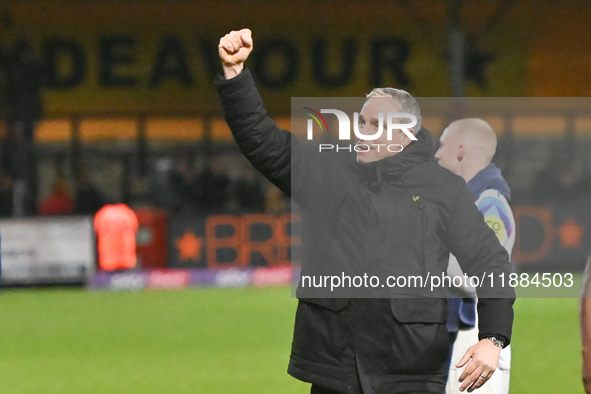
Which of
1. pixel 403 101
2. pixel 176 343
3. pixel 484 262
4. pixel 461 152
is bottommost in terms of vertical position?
pixel 176 343

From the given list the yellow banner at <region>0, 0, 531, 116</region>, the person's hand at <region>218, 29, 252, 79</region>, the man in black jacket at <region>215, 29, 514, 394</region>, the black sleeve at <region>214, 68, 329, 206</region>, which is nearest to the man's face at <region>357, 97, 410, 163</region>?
the man in black jacket at <region>215, 29, 514, 394</region>

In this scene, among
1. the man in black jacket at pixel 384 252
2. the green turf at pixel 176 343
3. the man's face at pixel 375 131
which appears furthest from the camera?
the green turf at pixel 176 343

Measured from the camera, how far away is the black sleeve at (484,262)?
12.3 feet

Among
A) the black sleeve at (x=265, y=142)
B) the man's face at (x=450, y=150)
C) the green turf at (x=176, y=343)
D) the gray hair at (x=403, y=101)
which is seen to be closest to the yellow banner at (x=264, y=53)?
the green turf at (x=176, y=343)

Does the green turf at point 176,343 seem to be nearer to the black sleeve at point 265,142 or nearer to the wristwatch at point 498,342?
the wristwatch at point 498,342

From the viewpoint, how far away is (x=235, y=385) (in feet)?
27.8

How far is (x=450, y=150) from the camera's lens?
4977 millimetres

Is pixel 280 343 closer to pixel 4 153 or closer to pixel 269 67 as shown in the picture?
pixel 4 153

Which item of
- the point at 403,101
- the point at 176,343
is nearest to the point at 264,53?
the point at 176,343

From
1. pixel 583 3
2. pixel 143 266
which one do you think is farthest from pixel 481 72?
pixel 143 266

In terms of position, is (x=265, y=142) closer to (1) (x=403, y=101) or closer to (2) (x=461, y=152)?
(1) (x=403, y=101)

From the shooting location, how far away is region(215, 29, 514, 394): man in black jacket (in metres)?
3.66

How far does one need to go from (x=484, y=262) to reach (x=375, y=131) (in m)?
0.67

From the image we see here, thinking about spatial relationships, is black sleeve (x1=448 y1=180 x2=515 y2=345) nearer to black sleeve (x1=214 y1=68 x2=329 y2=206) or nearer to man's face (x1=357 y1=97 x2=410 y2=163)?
man's face (x1=357 y1=97 x2=410 y2=163)
